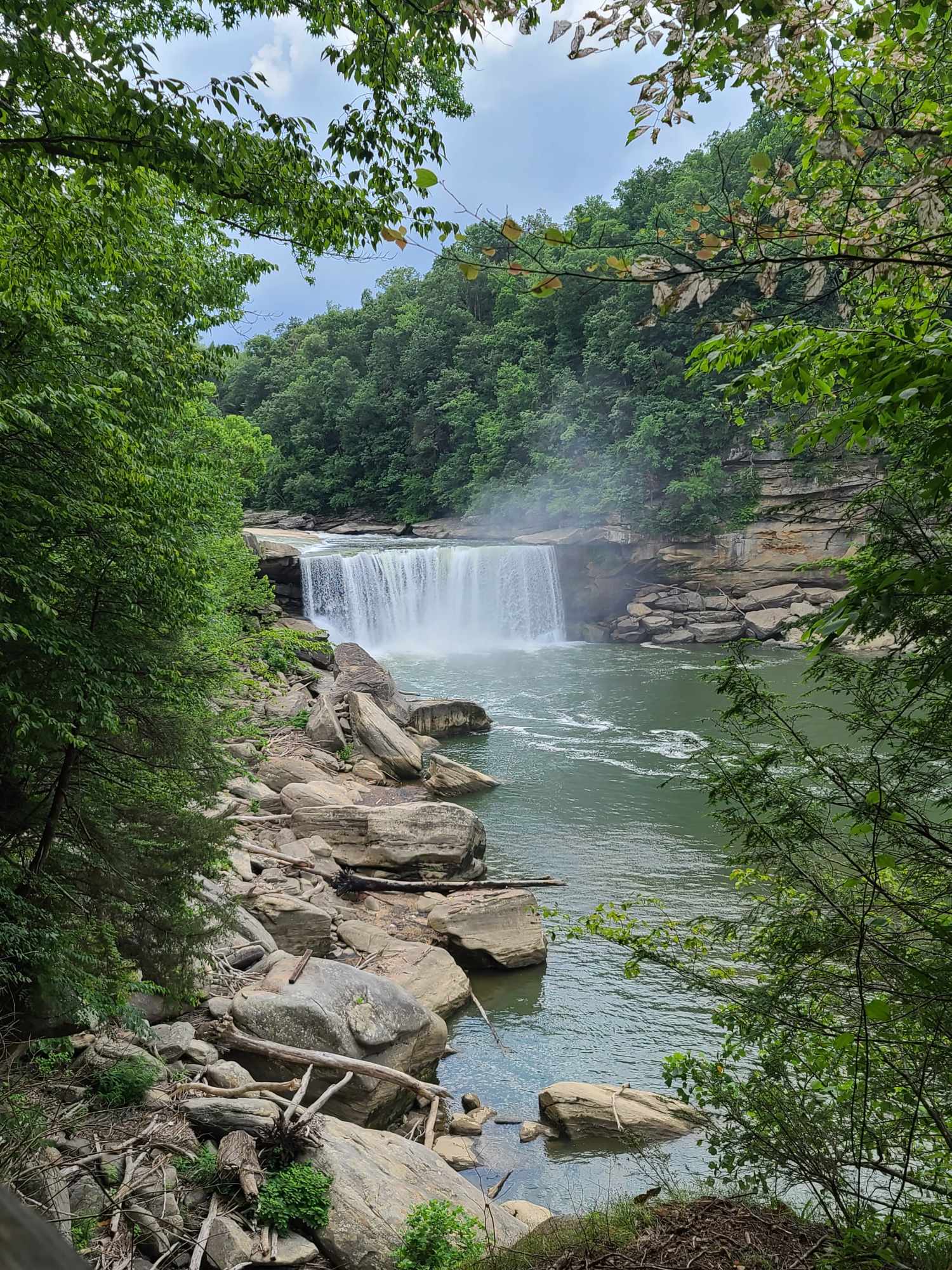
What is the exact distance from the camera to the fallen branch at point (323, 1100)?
496 centimetres

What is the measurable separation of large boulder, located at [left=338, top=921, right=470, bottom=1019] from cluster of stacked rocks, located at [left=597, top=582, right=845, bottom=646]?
73.4 feet

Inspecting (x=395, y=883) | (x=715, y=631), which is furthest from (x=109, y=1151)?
(x=715, y=631)

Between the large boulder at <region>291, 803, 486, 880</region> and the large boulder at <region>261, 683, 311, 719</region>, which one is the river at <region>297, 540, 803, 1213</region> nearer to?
the large boulder at <region>291, 803, 486, 880</region>

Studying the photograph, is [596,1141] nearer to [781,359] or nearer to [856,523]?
[856,523]

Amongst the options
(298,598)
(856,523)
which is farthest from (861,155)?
(298,598)

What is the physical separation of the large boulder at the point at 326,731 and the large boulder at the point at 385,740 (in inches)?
15.9

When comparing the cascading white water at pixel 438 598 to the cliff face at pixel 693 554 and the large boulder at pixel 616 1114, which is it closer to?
the cliff face at pixel 693 554

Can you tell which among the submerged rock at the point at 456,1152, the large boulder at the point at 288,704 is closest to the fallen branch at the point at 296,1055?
the submerged rock at the point at 456,1152

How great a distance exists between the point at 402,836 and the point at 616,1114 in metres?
5.19

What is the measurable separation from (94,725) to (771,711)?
145 inches

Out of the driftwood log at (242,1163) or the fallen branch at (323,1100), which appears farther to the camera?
the fallen branch at (323,1100)

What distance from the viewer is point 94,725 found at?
4.72 m

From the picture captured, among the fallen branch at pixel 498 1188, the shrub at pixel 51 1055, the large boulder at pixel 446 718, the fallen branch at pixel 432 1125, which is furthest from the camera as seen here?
the large boulder at pixel 446 718

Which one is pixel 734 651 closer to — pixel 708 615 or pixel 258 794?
pixel 258 794
